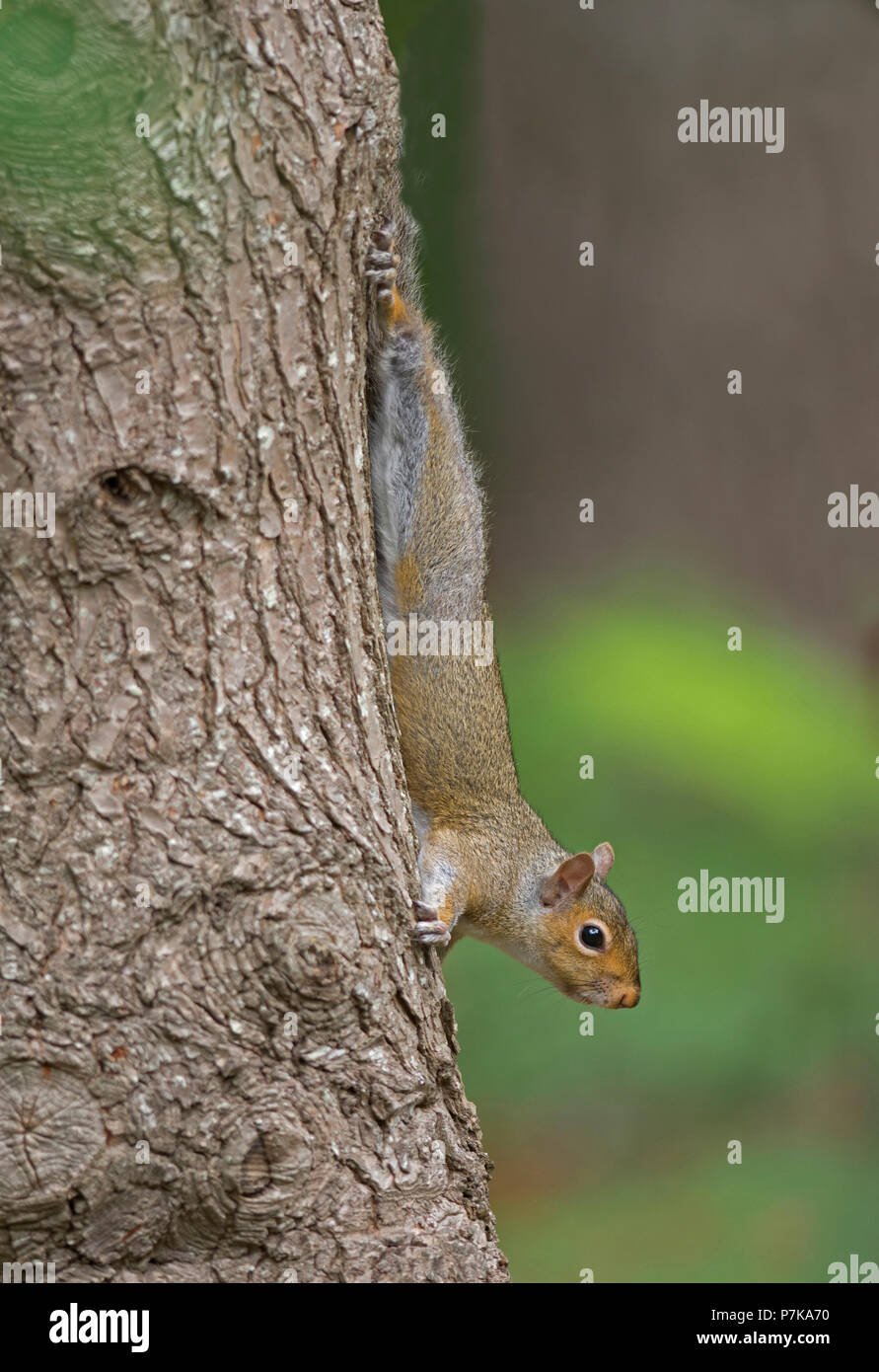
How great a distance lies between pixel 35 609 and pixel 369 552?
2.28ft

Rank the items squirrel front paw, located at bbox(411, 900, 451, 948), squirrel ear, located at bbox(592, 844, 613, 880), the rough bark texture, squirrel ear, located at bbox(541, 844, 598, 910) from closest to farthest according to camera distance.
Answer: the rough bark texture, squirrel front paw, located at bbox(411, 900, 451, 948), squirrel ear, located at bbox(541, 844, 598, 910), squirrel ear, located at bbox(592, 844, 613, 880)

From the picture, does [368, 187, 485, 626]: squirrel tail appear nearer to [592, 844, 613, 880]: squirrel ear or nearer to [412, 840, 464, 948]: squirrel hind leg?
[412, 840, 464, 948]: squirrel hind leg

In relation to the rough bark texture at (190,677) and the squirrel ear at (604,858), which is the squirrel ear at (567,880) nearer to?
the squirrel ear at (604,858)

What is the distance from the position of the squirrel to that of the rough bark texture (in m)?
0.40

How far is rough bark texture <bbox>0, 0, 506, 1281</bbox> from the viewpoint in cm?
215

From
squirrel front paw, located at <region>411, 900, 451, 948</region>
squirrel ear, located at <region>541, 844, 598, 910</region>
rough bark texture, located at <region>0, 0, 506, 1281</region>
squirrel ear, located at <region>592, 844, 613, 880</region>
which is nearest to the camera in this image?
rough bark texture, located at <region>0, 0, 506, 1281</region>

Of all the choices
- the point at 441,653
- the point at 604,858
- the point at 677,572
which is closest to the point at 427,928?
the point at 441,653

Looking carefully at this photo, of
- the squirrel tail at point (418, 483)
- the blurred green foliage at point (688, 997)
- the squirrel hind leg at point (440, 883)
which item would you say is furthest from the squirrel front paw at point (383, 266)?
the blurred green foliage at point (688, 997)

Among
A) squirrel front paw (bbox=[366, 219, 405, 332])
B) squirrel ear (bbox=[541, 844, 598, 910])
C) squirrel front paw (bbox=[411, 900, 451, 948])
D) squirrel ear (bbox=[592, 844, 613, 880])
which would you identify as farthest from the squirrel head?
squirrel front paw (bbox=[366, 219, 405, 332])

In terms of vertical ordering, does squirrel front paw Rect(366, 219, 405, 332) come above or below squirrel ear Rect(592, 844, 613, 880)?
above

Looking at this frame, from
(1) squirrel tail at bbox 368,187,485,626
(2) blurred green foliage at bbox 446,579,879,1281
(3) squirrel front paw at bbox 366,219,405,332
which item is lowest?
(2) blurred green foliage at bbox 446,579,879,1281

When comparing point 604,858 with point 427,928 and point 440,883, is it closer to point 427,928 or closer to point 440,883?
point 440,883

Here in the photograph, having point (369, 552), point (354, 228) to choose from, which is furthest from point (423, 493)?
point (354, 228)

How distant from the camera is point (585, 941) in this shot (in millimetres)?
3773
